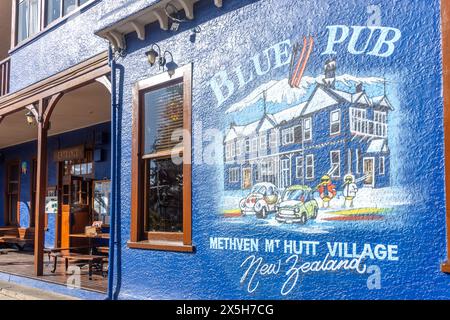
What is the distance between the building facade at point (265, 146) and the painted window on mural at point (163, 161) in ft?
0.07

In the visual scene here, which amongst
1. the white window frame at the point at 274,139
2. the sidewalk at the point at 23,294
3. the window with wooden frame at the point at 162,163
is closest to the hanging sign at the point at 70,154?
the sidewalk at the point at 23,294

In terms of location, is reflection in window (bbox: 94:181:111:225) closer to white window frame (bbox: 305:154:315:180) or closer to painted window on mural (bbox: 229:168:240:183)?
painted window on mural (bbox: 229:168:240:183)

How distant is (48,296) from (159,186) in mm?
2755

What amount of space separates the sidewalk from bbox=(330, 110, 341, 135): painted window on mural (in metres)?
5.00

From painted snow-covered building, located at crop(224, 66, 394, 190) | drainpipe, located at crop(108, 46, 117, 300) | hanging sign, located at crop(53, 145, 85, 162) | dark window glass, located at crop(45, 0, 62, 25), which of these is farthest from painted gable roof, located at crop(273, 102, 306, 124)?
hanging sign, located at crop(53, 145, 85, 162)

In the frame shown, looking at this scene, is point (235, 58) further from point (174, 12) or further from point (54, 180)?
point (54, 180)

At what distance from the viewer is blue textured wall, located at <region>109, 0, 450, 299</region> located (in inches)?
177

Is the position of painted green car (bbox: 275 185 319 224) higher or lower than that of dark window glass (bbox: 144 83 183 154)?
lower

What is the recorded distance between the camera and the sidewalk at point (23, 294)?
26.6 ft

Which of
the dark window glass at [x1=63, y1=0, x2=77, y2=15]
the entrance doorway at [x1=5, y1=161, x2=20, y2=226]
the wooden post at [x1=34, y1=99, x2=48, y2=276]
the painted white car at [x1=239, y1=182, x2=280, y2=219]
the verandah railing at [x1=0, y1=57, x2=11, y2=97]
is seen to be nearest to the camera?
the painted white car at [x1=239, y1=182, x2=280, y2=219]

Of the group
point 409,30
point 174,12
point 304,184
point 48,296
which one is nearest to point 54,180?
point 48,296

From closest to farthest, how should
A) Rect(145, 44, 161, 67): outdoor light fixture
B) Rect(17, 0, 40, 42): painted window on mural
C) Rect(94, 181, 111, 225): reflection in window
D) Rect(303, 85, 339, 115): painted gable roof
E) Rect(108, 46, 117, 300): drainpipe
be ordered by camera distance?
Rect(303, 85, 339, 115): painted gable roof < Rect(145, 44, 161, 67): outdoor light fixture < Rect(108, 46, 117, 300): drainpipe < Rect(17, 0, 40, 42): painted window on mural < Rect(94, 181, 111, 225): reflection in window

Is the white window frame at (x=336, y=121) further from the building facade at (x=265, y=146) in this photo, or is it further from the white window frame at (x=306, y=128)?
the white window frame at (x=306, y=128)

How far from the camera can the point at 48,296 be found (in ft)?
27.0
